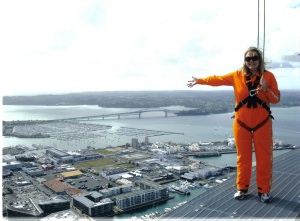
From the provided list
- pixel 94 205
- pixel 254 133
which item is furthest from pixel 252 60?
pixel 94 205

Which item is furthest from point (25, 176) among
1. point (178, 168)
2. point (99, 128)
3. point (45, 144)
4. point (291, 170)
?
point (99, 128)

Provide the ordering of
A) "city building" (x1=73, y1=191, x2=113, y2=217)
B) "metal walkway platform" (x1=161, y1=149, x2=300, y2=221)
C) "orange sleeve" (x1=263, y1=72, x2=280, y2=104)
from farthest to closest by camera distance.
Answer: "city building" (x1=73, y1=191, x2=113, y2=217), "orange sleeve" (x1=263, y1=72, x2=280, y2=104), "metal walkway platform" (x1=161, y1=149, x2=300, y2=221)

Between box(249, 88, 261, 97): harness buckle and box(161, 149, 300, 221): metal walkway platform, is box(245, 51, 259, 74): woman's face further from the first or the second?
box(161, 149, 300, 221): metal walkway platform

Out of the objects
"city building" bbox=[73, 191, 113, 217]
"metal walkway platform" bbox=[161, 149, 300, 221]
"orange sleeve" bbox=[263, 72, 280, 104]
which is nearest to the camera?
"metal walkway platform" bbox=[161, 149, 300, 221]

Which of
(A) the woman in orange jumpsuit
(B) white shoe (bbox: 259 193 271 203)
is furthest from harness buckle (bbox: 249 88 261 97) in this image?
(B) white shoe (bbox: 259 193 271 203)

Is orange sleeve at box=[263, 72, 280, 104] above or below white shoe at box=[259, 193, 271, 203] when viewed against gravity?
above

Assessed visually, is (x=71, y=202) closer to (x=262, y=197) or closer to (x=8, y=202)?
(x=8, y=202)

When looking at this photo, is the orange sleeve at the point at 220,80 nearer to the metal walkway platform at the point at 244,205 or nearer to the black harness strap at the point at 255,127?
the black harness strap at the point at 255,127

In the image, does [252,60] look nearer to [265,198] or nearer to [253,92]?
[253,92]
